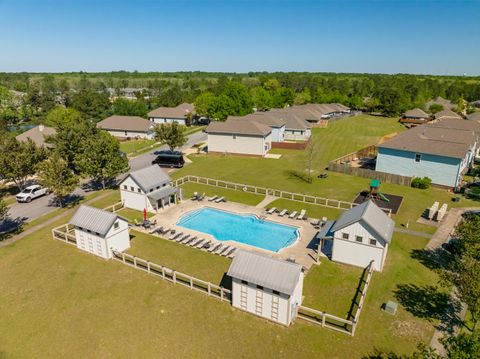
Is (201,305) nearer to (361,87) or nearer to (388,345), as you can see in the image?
(388,345)

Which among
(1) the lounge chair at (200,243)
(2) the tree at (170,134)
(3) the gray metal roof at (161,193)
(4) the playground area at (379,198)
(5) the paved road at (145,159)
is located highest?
(2) the tree at (170,134)

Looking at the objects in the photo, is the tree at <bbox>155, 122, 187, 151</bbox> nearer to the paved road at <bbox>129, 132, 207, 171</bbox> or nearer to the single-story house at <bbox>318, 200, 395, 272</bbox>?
the paved road at <bbox>129, 132, 207, 171</bbox>

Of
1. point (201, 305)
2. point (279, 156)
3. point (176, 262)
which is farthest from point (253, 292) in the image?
point (279, 156)

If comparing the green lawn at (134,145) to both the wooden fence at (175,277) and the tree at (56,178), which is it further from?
the wooden fence at (175,277)

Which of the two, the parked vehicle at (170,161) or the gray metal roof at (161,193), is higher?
the gray metal roof at (161,193)

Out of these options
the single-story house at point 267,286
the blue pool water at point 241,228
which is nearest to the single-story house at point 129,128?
the blue pool water at point 241,228
